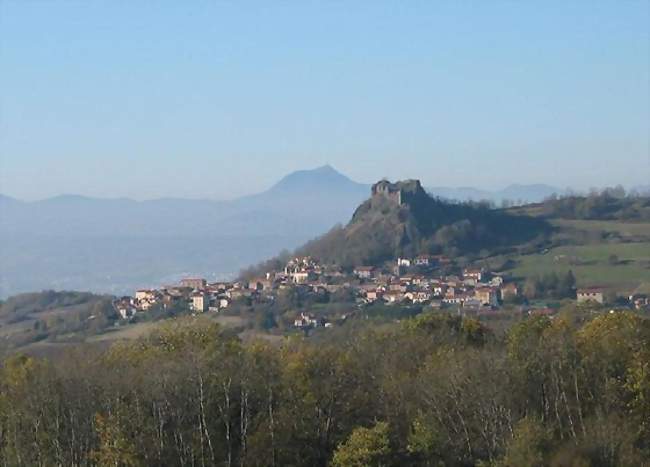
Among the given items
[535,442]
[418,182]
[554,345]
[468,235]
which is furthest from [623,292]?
[535,442]

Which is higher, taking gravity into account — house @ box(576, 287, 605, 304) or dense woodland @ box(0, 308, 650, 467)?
dense woodland @ box(0, 308, 650, 467)

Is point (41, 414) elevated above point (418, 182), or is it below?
below

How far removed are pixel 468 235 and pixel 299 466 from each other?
249 ft

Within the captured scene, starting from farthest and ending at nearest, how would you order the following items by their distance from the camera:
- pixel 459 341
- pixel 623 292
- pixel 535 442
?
1. pixel 623 292
2. pixel 459 341
3. pixel 535 442

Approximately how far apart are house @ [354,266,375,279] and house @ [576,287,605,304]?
23.5m

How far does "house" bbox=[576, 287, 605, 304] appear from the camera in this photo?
233 feet

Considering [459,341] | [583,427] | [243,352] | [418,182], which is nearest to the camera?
[583,427]

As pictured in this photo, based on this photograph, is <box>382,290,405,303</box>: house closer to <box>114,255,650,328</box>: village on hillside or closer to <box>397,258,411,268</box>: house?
<box>114,255,650,328</box>: village on hillside

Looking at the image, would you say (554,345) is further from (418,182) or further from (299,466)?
(418,182)

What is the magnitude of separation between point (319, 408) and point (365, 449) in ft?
7.54

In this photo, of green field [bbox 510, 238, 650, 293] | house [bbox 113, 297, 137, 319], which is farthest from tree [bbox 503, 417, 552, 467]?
house [bbox 113, 297, 137, 319]

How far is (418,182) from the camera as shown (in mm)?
110188

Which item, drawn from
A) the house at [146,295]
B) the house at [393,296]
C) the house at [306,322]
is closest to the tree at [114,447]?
the house at [306,322]

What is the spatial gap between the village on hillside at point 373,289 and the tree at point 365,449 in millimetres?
42892
